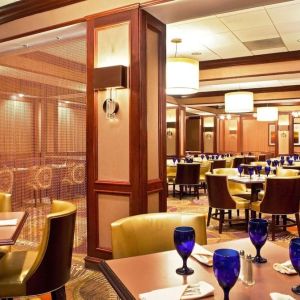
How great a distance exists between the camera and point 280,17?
5.02 meters

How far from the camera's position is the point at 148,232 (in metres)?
2.21

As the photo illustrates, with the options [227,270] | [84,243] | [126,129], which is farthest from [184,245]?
[84,243]

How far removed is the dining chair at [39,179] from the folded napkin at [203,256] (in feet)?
12.0

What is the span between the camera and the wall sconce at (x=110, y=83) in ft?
11.7

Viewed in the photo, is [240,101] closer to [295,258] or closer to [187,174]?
[187,174]

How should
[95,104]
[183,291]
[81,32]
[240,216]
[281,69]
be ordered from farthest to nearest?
1. [281,69]
2. [240,216]
3. [81,32]
4. [95,104]
5. [183,291]

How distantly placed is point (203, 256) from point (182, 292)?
43 cm

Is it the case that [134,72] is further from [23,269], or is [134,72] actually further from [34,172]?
[34,172]

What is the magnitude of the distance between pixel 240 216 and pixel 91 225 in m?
3.44

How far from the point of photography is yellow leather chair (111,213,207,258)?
2.08 m

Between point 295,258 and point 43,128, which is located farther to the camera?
point 43,128

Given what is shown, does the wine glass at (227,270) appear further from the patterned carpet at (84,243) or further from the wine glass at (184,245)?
the patterned carpet at (84,243)

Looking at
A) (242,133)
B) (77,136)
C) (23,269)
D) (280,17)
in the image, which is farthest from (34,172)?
(242,133)

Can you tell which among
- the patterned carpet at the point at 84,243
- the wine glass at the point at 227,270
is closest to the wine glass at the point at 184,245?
the wine glass at the point at 227,270
